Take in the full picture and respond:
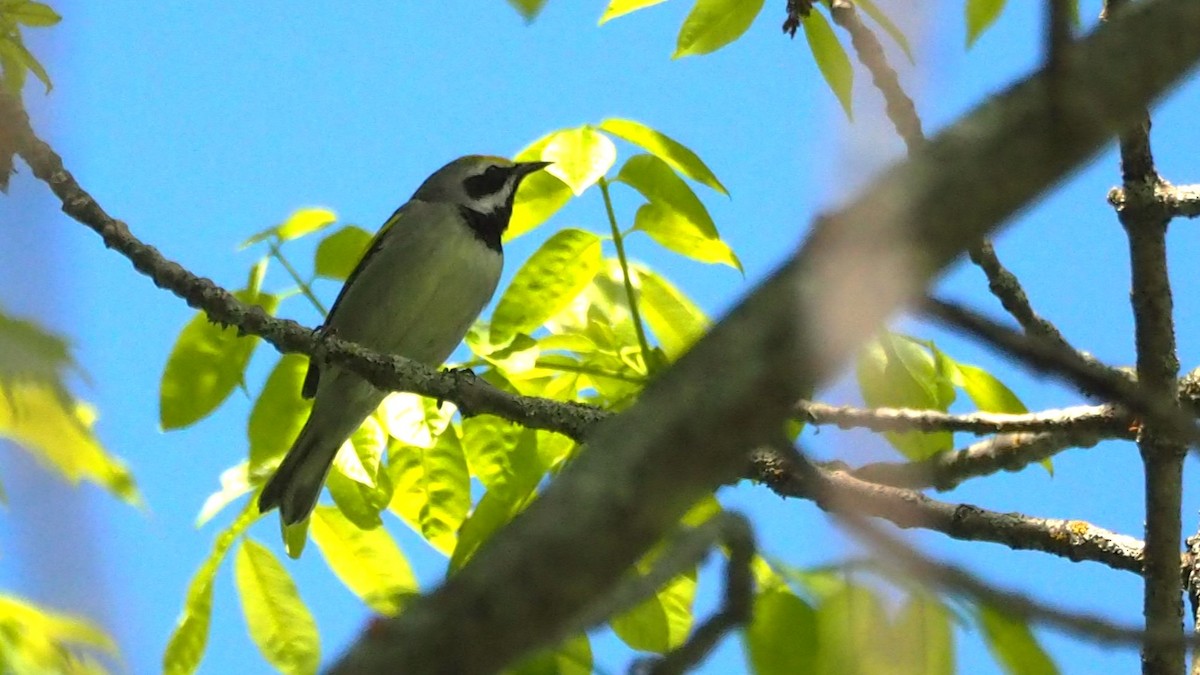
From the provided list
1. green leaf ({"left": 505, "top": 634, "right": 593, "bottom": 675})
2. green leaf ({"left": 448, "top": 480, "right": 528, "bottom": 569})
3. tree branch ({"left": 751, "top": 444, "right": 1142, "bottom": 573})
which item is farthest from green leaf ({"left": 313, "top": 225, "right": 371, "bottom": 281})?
green leaf ({"left": 505, "top": 634, "right": 593, "bottom": 675})

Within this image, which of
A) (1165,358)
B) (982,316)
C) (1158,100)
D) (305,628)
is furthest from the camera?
(305,628)

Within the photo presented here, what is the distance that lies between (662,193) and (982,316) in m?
2.18

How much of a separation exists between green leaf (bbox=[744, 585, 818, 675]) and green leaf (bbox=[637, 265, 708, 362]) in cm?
129

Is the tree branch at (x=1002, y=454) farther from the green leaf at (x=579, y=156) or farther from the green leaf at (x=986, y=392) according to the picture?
the green leaf at (x=579, y=156)

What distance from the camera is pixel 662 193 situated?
3.48 metres

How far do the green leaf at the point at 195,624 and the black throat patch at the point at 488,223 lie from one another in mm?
2864

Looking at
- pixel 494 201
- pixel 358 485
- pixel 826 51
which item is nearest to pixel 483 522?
pixel 358 485

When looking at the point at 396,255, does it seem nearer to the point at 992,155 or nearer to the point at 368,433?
the point at 368,433

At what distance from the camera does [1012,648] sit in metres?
2.29

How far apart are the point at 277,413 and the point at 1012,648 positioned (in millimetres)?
2161

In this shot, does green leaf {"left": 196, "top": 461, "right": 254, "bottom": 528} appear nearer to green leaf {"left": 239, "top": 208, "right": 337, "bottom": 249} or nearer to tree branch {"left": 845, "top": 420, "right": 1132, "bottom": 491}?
green leaf {"left": 239, "top": 208, "right": 337, "bottom": 249}

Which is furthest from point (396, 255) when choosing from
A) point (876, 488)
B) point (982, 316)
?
point (982, 316)

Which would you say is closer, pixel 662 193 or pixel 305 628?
pixel 305 628

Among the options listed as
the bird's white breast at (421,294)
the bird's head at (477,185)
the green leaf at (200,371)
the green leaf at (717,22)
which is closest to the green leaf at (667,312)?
the green leaf at (717,22)
